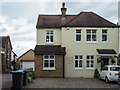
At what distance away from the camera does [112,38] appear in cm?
2347

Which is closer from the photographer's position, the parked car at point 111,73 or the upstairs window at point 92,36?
the parked car at point 111,73

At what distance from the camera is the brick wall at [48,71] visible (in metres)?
21.7

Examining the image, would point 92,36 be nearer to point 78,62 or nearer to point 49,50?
point 78,62

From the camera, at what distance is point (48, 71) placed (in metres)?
21.8

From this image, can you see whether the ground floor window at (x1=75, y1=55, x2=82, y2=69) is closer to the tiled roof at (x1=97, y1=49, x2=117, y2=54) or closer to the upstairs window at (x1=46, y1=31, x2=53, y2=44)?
the tiled roof at (x1=97, y1=49, x2=117, y2=54)

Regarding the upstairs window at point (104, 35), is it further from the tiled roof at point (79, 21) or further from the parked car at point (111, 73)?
the parked car at point (111, 73)

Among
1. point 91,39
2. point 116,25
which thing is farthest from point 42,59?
point 116,25

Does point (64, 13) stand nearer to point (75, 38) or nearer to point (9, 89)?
point (75, 38)

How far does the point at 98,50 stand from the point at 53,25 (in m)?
6.68

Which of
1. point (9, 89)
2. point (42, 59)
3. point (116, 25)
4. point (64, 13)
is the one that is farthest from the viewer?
point (64, 13)

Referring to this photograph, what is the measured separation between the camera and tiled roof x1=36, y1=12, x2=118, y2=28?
2333 centimetres

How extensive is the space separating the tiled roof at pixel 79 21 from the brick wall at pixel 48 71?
14.5ft

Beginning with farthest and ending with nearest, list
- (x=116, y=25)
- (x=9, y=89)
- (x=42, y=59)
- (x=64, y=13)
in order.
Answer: (x=64, y=13) < (x=116, y=25) < (x=42, y=59) < (x=9, y=89)

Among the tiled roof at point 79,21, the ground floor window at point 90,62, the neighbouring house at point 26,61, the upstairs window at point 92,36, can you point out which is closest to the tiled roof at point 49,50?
the tiled roof at point 79,21
